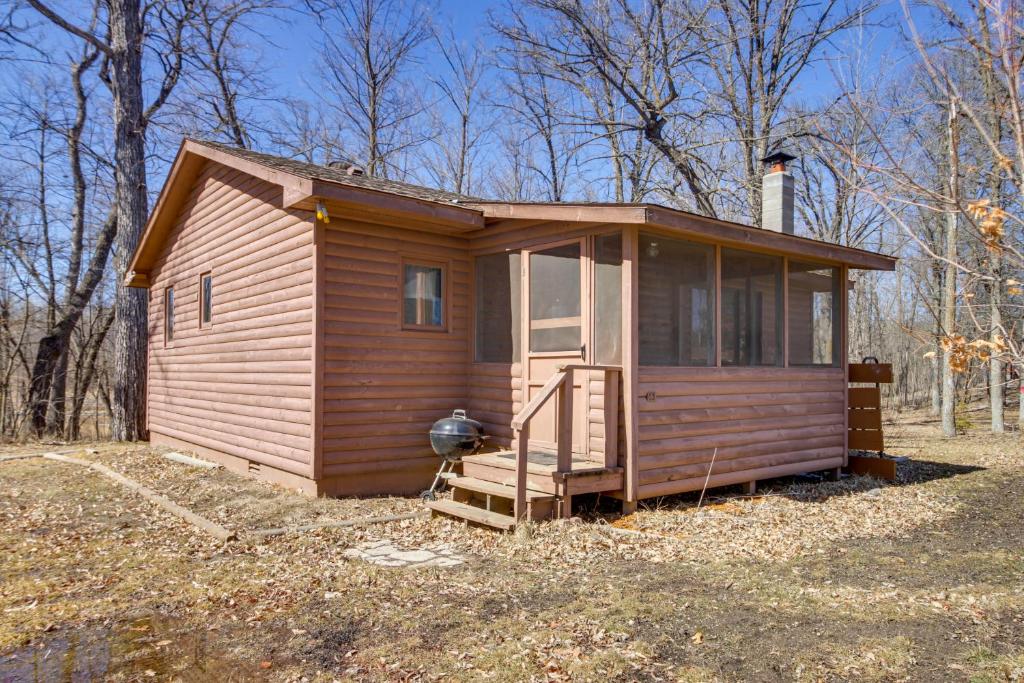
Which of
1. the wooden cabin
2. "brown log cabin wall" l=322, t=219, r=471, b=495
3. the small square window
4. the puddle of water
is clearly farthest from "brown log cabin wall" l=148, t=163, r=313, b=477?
the puddle of water

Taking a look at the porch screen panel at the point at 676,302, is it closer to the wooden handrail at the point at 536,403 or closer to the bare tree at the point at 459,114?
the wooden handrail at the point at 536,403

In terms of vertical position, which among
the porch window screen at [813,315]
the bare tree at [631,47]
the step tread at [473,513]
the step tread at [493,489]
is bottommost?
the step tread at [473,513]

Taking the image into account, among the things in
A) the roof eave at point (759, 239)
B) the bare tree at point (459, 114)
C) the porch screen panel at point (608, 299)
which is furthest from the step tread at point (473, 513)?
the bare tree at point (459, 114)

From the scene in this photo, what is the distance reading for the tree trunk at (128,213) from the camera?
13234 mm

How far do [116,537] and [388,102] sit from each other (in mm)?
18863

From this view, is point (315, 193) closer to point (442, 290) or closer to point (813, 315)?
point (442, 290)

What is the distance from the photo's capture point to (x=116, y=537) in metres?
6.13

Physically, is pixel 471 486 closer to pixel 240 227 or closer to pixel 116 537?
pixel 116 537

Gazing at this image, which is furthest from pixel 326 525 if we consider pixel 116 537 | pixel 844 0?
pixel 844 0

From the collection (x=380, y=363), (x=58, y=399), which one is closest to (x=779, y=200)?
(x=380, y=363)

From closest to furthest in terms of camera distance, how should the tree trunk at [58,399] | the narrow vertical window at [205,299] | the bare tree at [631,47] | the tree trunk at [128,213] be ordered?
the narrow vertical window at [205,299], the tree trunk at [128,213], the tree trunk at [58,399], the bare tree at [631,47]

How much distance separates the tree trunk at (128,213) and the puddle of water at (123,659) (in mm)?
10442

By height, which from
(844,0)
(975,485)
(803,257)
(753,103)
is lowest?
(975,485)

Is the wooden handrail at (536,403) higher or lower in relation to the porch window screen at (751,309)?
lower
